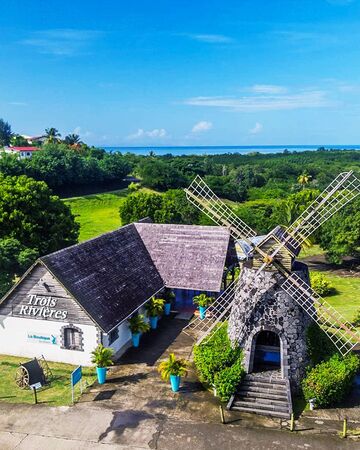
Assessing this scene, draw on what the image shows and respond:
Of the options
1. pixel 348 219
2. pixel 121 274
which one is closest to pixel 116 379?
pixel 121 274

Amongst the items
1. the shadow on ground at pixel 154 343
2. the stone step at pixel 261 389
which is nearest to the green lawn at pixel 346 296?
the shadow on ground at pixel 154 343

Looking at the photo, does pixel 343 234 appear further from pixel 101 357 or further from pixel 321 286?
pixel 101 357

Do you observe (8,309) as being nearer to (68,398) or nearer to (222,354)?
(68,398)

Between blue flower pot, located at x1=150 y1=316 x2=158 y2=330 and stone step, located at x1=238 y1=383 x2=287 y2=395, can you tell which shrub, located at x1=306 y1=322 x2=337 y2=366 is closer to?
stone step, located at x1=238 y1=383 x2=287 y2=395

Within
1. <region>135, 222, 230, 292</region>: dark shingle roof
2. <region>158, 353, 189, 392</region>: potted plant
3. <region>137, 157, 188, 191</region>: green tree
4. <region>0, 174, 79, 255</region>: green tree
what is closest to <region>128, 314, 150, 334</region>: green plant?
<region>158, 353, 189, 392</region>: potted plant

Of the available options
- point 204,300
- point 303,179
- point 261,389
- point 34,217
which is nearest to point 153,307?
point 204,300

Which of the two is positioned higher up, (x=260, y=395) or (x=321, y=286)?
(x=321, y=286)

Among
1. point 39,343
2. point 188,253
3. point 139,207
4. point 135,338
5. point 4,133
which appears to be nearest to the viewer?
point 39,343
